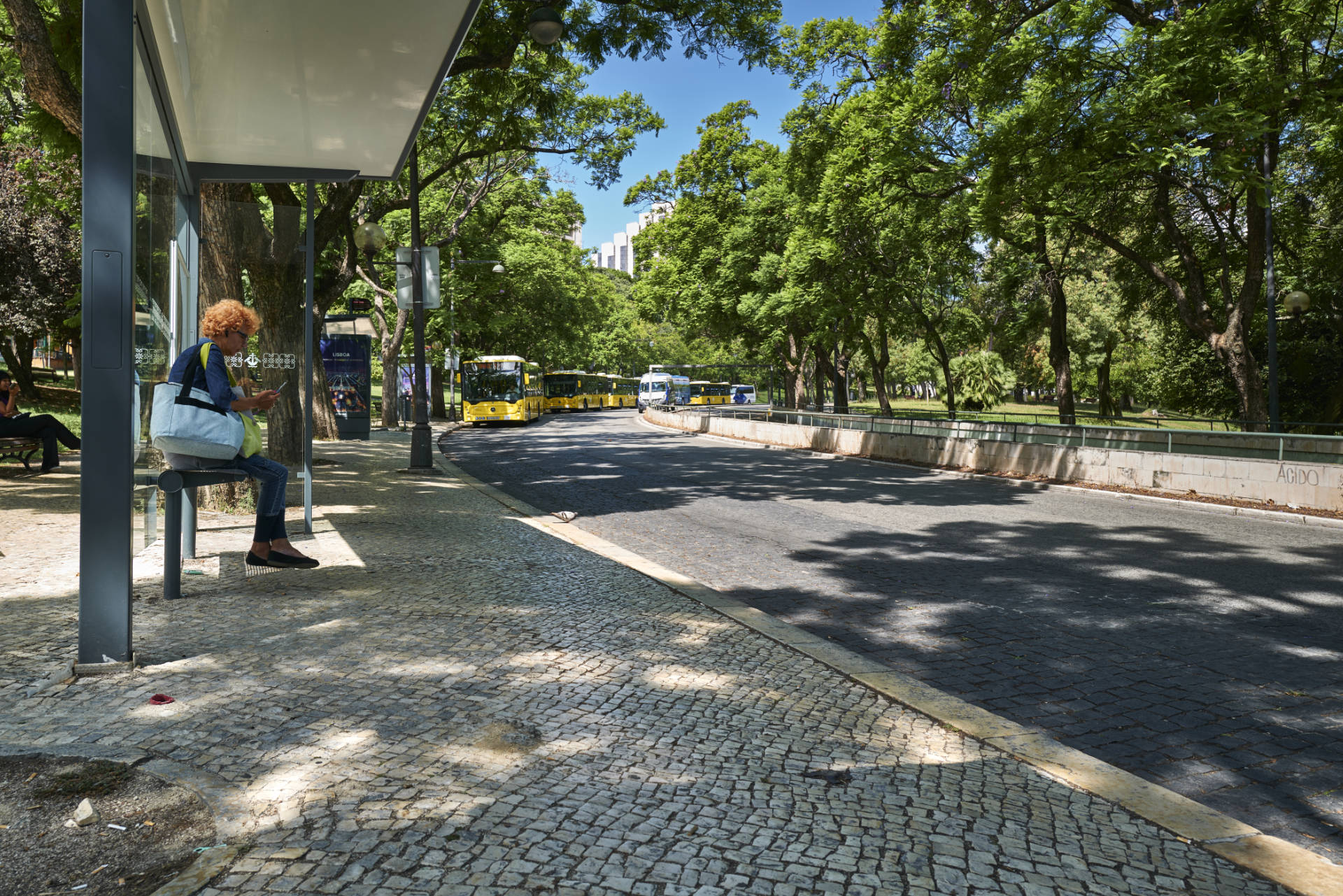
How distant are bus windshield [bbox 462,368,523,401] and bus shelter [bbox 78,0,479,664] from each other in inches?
1258

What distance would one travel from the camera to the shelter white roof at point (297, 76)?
5.43 m

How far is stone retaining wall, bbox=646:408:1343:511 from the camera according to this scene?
42.0 ft

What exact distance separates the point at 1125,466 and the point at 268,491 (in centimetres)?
1399

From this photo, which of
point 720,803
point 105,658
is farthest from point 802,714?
point 105,658

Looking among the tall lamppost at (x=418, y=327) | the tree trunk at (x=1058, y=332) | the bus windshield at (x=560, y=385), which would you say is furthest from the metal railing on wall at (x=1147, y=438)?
the bus windshield at (x=560, y=385)

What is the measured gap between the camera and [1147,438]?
17.1m

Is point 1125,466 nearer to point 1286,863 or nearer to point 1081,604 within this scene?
point 1081,604

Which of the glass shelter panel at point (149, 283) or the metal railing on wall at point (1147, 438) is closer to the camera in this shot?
the glass shelter panel at point (149, 283)

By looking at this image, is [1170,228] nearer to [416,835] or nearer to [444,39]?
[444,39]

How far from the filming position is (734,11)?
13.2 meters

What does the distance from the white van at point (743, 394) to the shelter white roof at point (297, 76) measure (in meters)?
84.0

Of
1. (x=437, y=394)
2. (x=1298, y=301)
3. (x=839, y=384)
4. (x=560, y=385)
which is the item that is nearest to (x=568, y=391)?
(x=560, y=385)

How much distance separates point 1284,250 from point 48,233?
1344 inches

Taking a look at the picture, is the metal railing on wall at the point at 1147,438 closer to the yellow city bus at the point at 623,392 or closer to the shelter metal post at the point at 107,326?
the shelter metal post at the point at 107,326
